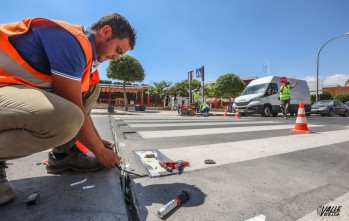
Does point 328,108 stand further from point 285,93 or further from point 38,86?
point 38,86

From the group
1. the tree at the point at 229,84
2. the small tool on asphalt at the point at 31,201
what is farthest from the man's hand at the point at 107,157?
the tree at the point at 229,84

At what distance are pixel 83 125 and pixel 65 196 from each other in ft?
1.38

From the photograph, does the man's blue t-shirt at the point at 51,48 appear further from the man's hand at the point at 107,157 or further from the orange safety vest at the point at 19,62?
the man's hand at the point at 107,157

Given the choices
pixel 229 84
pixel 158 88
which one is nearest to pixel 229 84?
pixel 229 84

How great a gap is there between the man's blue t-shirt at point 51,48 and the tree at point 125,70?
20858mm

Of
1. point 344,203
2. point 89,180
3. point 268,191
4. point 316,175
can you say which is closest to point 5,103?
point 89,180

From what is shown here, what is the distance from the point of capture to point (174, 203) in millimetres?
1274

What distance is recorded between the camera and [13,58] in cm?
129

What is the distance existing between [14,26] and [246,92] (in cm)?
1534

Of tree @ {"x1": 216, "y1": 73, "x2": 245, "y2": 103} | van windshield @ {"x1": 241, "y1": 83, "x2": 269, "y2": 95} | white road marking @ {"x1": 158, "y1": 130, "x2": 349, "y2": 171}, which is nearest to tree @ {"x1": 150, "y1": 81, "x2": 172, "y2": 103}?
tree @ {"x1": 216, "y1": 73, "x2": 245, "y2": 103}

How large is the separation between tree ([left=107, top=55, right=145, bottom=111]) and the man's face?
20484 mm

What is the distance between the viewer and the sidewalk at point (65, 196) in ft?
3.81

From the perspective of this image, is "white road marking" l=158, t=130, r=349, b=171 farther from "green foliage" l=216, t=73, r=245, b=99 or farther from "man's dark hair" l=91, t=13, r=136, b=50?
"green foliage" l=216, t=73, r=245, b=99

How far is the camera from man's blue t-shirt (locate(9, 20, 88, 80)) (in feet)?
4.23
